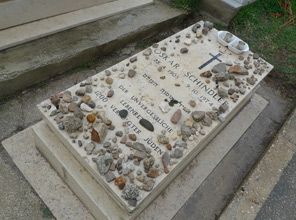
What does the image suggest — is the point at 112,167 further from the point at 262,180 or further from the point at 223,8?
the point at 223,8

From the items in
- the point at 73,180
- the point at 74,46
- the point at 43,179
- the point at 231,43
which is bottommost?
the point at 43,179

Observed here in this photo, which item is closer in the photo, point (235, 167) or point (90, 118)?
point (90, 118)

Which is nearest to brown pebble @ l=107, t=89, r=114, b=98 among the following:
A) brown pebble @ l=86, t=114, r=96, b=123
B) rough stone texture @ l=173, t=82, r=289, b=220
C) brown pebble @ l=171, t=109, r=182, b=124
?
brown pebble @ l=86, t=114, r=96, b=123

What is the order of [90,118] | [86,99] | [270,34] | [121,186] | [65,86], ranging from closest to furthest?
1. [121,186]
2. [90,118]
3. [86,99]
4. [65,86]
5. [270,34]

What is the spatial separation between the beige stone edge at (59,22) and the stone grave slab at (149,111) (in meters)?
1.23

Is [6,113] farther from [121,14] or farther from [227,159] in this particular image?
[227,159]

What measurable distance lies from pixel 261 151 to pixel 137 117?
1.62 metres

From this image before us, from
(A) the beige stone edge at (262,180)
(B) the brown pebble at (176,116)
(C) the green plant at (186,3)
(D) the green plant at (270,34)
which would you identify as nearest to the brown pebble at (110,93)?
(B) the brown pebble at (176,116)

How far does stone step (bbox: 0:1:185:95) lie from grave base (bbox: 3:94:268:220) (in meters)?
0.67

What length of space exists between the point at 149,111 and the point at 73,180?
84 centimetres

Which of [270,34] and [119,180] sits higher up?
[270,34]

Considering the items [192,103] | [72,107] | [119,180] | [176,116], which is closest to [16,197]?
[72,107]

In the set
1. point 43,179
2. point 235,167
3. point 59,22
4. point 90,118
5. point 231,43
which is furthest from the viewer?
point 59,22

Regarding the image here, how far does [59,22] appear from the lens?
3330 millimetres
